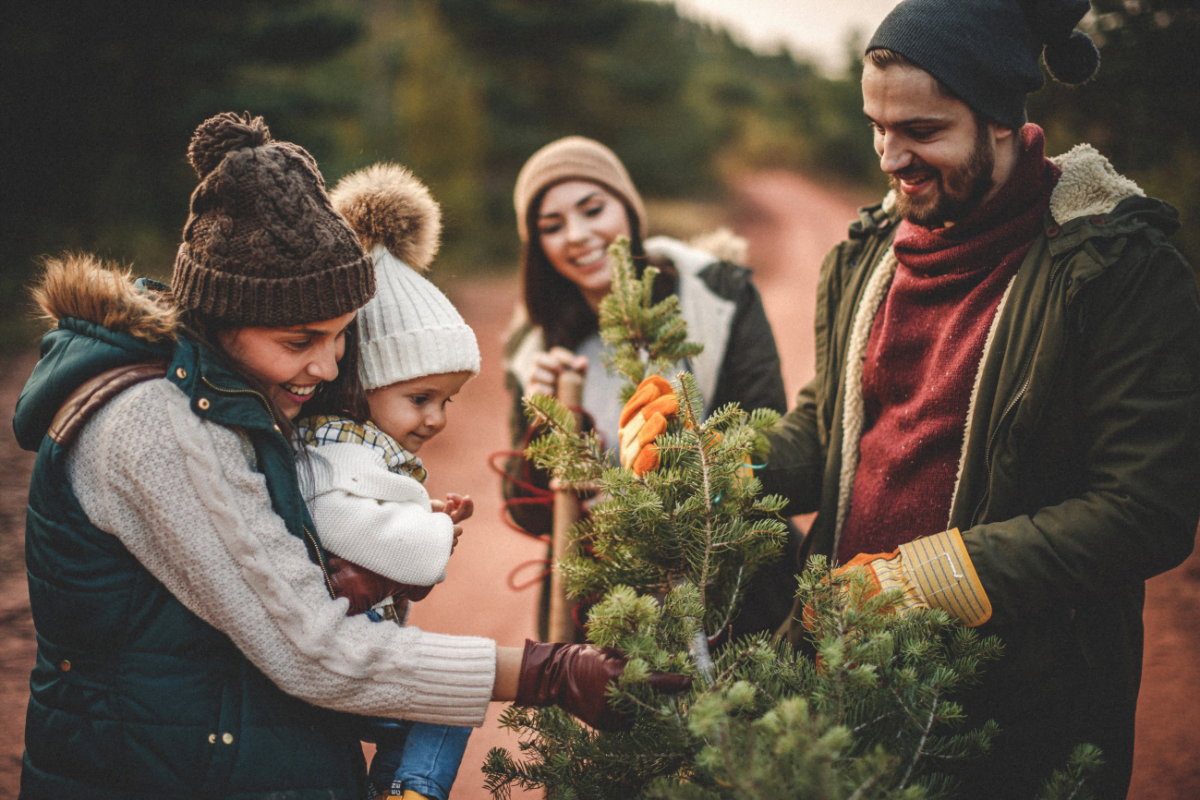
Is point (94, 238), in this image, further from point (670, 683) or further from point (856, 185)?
point (856, 185)

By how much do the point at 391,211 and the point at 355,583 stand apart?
2.99 feet

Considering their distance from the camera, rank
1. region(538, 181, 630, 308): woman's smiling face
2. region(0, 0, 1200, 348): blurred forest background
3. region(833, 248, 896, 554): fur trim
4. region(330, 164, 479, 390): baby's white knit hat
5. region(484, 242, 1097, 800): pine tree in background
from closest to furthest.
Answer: region(484, 242, 1097, 800): pine tree in background → region(330, 164, 479, 390): baby's white knit hat → region(833, 248, 896, 554): fur trim → region(538, 181, 630, 308): woman's smiling face → region(0, 0, 1200, 348): blurred forest background

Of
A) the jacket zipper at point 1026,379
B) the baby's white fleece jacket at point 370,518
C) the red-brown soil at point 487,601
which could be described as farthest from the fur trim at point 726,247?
the baby's white fleece jacket at point 370,518

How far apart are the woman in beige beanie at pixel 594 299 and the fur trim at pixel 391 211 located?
967 mm

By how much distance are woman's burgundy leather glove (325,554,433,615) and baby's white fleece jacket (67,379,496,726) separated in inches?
3.2

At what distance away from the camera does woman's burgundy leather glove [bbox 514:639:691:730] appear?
1.44 m

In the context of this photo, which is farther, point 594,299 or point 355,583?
point 594,299

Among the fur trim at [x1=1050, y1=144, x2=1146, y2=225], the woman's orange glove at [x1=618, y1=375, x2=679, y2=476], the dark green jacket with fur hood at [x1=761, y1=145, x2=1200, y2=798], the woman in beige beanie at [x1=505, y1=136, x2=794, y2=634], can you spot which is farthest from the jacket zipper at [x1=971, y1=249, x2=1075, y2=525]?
the woman in beige beanie at [x1=505, y1=136, x2=794, y2=634]

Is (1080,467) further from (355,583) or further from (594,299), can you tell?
(594,299)

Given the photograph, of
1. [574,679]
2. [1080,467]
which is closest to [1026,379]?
[1080,467]

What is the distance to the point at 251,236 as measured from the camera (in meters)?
1.34

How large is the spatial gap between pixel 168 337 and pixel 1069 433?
194 cm

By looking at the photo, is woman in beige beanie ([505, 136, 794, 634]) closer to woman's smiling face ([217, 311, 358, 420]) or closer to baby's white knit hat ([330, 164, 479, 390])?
baby's white knit hat ([330, 164, 479, 390])

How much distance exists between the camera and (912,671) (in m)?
1.24
